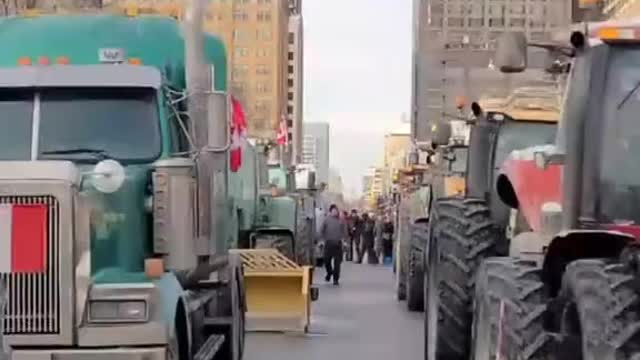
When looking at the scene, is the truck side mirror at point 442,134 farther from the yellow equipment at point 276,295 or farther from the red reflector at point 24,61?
the red reflector at point 24,61

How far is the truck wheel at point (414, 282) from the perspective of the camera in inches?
747

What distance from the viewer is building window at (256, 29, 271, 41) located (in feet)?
197

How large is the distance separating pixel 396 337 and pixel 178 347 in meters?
7.54

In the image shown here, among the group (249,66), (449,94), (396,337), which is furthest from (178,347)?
(249,66)

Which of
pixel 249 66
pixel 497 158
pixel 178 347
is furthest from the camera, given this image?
Result: pixel 249 66

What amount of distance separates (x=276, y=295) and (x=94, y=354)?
8.04 metres

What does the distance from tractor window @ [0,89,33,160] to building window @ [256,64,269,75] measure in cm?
5936

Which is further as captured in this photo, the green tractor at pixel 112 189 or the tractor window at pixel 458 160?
the tractor window at pixel 458 160

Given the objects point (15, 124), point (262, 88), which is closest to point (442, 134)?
point (15, 124)

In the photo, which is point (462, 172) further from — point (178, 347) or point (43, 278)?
point (43, 278)

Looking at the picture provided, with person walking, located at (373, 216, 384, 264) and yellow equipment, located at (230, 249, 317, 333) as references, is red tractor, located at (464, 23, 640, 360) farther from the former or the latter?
person walking, located at (373, 216, 384, 264)

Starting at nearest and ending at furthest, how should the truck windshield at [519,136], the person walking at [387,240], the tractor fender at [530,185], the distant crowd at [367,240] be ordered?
the tractor fender at [530,185] < the truck windshield at [519,136] < the person walking at [387,240] < the distant crowd at [367,240]

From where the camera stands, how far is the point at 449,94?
2394cm

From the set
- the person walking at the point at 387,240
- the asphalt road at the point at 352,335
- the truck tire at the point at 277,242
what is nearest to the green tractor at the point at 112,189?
the asphalt road at the point at 352,335
